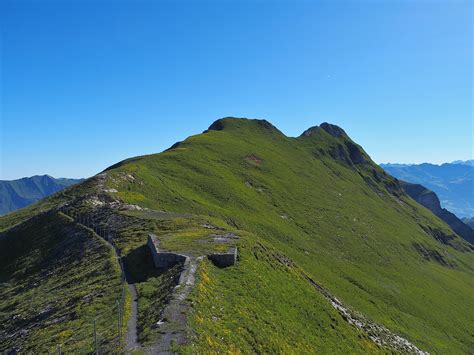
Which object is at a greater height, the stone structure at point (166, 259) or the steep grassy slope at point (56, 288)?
the stone structure at point (166, 259)

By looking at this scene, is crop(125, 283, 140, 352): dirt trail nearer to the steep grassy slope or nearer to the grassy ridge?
Answer: the steep grassy slope

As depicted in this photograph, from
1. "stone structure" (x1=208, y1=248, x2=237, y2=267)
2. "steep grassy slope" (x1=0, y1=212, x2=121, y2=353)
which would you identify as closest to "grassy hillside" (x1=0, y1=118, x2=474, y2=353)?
"stone structure" (x1=208, y1=248, x2=237, y2=267)

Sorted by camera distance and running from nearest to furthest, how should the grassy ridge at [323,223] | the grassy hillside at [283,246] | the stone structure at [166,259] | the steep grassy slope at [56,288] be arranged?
the steep grassy slope at [56,288], the grassy hillside at [283,246], the stone structure at [166,259], the grassy ridge at [323,223]

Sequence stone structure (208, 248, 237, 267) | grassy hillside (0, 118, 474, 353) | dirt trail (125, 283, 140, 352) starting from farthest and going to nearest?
1. stone structure (208, 248, 237, 267)
2. grassy hillside (0, 118, 474, 353)
3. dirt trail (125, 283, 140, 352)

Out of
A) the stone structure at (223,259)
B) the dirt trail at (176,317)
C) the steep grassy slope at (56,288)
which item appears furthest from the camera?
the stone structure at (223,259)

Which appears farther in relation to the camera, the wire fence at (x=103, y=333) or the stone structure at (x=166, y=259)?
the stone structure at (x=166, y=259)

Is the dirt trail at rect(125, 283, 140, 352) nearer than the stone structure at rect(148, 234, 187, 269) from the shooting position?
Yes

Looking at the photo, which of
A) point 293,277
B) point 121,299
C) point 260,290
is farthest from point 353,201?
point 121,299

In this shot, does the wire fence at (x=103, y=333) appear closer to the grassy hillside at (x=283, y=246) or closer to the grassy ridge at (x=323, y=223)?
the grassy hillside at (x=283, y=246)

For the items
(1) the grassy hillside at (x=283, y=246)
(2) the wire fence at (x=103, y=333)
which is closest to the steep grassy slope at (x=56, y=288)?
(2) the wire fence at (x=103, y=333)
